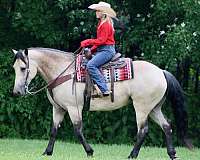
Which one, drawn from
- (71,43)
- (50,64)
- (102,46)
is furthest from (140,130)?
(71,43)

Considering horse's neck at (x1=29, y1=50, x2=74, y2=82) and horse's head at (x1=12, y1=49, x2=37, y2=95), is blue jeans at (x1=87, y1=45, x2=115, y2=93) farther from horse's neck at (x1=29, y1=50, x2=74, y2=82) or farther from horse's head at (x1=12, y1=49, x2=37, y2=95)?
horse's head at (x1=12, y1=49, x2=37, y2=95)

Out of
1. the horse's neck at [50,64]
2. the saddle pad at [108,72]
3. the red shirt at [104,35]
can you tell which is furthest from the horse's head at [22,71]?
the red shirt at [104,35]

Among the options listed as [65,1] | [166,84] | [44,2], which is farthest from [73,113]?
[44,2]

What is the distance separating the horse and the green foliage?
4.85m

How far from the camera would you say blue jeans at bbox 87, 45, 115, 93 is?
11.0 metres

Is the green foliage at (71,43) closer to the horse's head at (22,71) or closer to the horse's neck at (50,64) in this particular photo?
the horse's neck at (50,64)

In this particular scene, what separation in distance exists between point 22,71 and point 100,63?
139cm

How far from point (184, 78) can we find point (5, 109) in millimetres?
5417

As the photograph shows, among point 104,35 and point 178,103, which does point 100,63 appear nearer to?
point 104,35

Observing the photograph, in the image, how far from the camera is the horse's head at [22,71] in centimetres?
1095

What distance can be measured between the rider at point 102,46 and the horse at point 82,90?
34 cm

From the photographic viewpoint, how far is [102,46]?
36.6 feet

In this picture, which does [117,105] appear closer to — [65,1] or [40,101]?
[65,1]

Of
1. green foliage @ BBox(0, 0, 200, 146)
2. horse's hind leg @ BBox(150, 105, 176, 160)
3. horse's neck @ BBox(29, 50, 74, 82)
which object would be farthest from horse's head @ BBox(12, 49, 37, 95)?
green foliage @ BBox(0, 0, 200, 146)
